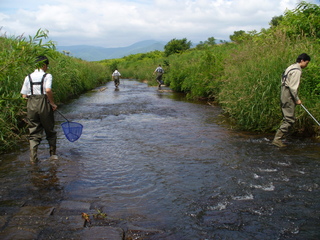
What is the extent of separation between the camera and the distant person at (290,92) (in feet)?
23.0

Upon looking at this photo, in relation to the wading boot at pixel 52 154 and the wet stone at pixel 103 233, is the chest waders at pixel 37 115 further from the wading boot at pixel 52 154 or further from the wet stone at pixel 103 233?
the wet stone at pixel 103 233

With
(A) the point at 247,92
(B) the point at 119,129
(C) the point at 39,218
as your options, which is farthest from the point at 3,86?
(A) the point at 247,92

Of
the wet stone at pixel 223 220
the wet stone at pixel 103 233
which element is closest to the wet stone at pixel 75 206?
the wet stone at pixel 103 233

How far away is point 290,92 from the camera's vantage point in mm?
7188

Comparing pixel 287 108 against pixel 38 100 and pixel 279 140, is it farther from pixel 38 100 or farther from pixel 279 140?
pixel 38 100

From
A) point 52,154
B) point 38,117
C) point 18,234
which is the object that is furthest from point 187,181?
point 38,117

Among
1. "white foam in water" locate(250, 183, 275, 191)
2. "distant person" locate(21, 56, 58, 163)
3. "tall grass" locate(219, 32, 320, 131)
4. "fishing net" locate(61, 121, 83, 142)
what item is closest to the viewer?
"white foam in water" locate(250, 183, 275, 191)

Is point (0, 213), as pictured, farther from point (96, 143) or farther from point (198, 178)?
point (96, 143)

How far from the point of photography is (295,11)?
12023mm

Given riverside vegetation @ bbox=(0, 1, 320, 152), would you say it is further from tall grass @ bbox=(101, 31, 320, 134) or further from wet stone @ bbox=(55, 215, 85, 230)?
wet stone @ bbox=(55, 215, 85, 230)

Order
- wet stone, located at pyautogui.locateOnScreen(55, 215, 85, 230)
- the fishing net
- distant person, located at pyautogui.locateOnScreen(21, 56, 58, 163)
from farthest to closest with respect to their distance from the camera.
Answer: the fishing net < distant person, located at pyautogui.locateOnScreen(21, 56, 58, 163) < wet stone, located at pyautogui.locateOnScreen(55, 215, 85, 230)

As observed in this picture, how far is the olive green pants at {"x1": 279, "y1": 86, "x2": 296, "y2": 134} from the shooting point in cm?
725

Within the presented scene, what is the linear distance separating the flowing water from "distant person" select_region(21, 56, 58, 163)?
2.46 ft

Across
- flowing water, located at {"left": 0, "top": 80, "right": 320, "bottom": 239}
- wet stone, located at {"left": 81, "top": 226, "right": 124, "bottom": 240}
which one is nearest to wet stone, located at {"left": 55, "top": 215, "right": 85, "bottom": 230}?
wet stone, located at {"left": 81, "top": 226, "right": 124, "bottom": 240}
